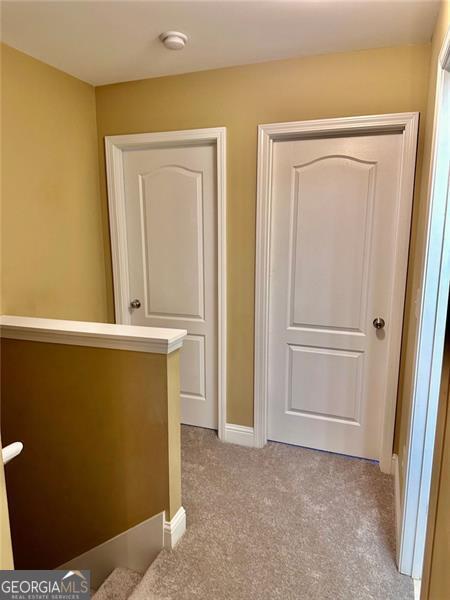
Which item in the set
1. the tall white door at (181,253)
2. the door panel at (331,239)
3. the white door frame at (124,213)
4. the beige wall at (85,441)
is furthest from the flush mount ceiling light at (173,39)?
the beige wall at (85,441)

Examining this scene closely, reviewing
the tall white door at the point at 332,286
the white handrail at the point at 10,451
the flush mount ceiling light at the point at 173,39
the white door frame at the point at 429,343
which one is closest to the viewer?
the white handrail at the point at 10,451

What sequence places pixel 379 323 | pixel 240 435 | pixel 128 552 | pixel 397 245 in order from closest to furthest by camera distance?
1. pixel 128 552
2. pixel 397 245
3. pixel 379 323
4. pixel 240 435

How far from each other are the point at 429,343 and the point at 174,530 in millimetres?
1357

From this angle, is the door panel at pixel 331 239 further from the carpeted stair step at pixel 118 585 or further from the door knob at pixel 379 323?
the carpeted stair step at pixel 118 585

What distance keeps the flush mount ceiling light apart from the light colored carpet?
7.62 feet

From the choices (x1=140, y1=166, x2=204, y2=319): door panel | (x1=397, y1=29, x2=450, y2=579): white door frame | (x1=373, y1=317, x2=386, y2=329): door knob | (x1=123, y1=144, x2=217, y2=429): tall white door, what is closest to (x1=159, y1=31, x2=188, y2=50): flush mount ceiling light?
(x1=123, y1=144, x2=217, y2=429): tall white door

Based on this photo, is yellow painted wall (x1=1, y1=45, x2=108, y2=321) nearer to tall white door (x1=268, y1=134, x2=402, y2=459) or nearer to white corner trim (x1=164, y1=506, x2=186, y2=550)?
tall white door (x1=268, y1=134, x2=402, y2=459)

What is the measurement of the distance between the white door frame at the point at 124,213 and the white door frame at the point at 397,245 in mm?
225

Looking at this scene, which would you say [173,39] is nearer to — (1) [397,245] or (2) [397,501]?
(1) [397,245]

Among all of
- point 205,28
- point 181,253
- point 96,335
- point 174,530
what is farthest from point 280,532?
point 205,28

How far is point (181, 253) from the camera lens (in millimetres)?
2531

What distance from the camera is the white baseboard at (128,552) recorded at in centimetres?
171

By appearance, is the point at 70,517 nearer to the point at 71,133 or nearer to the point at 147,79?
the point at 71,133

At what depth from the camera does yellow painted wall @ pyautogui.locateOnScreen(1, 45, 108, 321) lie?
79.8 inches
